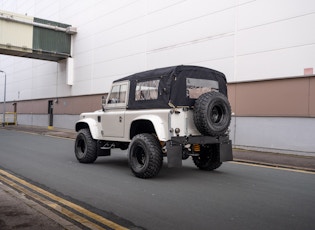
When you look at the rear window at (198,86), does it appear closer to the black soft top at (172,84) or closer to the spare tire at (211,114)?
the black soft top at (172,84)

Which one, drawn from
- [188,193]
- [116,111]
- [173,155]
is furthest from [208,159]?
[116,111]

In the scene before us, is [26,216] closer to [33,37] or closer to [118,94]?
[118,94]

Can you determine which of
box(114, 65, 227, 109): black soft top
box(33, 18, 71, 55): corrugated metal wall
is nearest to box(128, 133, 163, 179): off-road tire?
box(114, 65, 227, 109): black soft top

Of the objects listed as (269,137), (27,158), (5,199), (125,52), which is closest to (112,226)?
(5,199)

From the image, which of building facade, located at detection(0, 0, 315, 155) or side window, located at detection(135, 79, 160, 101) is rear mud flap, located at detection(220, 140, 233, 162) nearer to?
side window, located at detection(135, 79, 160, 101)

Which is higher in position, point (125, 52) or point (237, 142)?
point (125, 52)

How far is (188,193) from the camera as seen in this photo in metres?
6.71

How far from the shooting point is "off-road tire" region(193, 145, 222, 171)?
8.94m

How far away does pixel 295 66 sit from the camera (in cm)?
1395

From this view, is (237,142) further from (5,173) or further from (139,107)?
(5,173)

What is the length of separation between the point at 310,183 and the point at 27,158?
8.60m

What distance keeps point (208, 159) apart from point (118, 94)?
9.81 feet

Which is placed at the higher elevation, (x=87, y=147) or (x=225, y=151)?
(x=225, y=151)

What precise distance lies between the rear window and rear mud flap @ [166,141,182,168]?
1.36 meters
